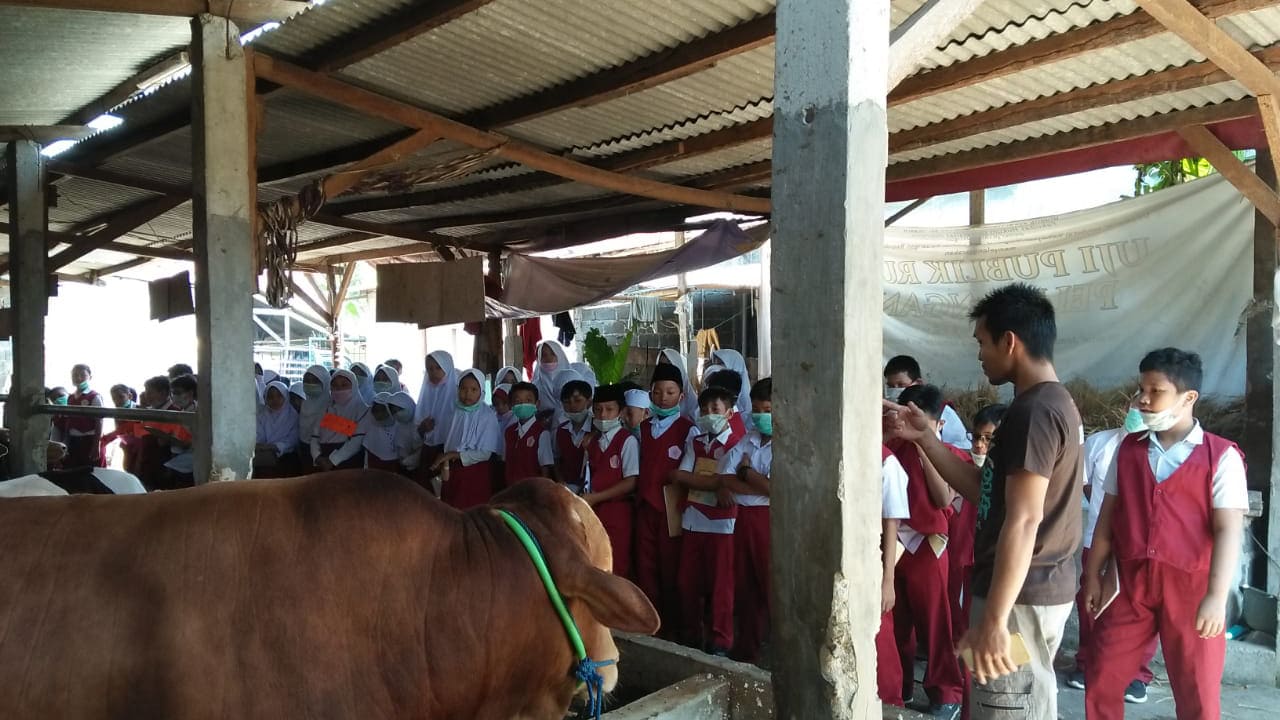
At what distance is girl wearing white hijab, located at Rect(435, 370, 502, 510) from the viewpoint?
674 cm

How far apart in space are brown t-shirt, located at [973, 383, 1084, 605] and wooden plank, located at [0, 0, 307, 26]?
329 cm

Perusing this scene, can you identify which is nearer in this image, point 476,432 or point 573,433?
point 573,433

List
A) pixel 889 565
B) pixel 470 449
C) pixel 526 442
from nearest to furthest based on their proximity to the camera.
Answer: pixel 889 565, pixel 526 442, pixel 470 449

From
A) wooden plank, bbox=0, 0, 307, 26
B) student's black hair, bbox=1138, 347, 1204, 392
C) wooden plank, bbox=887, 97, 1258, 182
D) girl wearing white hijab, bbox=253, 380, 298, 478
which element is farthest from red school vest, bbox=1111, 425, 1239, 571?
girl wearing white hijab, bbox=253, 380, 298, 478

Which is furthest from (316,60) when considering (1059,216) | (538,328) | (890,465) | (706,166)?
(538,328)

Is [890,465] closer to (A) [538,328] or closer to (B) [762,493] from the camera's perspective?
(B) [762,493]

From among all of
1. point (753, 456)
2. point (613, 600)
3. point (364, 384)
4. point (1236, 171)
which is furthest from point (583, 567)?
point (364, 384)

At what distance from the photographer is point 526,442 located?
6555 mm

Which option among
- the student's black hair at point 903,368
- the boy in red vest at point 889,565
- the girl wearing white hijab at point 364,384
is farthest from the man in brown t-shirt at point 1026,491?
the girl wearing white hijab at point 364,384

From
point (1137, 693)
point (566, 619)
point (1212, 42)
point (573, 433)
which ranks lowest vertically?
point (1137, 693)

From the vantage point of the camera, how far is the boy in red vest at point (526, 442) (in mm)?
6438

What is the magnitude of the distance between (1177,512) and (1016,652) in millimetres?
1631

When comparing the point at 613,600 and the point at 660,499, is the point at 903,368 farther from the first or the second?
the point at 613,600

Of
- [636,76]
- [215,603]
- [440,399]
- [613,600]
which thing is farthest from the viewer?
[440,399]
